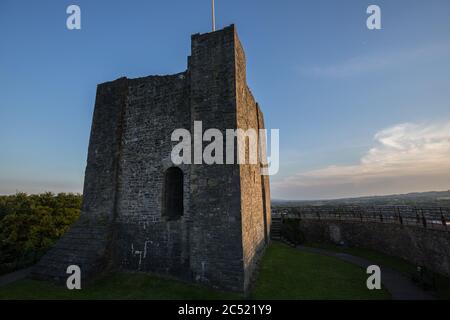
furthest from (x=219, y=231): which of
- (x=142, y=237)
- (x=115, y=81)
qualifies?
(x=115, y=81)

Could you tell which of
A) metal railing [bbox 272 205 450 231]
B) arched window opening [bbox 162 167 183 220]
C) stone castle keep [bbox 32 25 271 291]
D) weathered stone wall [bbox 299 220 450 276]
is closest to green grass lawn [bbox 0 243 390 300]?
stone castle keep [bbox 32 25 271 291]

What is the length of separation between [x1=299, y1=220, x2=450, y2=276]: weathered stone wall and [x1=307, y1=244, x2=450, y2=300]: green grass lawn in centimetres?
36

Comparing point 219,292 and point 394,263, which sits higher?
point 219,292

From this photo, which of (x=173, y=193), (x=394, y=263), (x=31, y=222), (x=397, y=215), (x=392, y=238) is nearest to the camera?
(x=173, y=193)

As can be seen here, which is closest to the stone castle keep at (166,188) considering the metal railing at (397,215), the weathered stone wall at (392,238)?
the weathered stone wall at (392,238)

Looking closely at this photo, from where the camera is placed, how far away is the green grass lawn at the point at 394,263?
823 cm

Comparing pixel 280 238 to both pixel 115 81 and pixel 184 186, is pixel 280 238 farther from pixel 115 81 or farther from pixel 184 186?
pixel 115 81

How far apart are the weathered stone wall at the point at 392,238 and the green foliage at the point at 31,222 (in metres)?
20.1

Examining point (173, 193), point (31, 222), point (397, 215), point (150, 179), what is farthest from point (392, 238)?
point (31, 222)

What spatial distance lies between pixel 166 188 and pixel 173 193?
1.30 ft

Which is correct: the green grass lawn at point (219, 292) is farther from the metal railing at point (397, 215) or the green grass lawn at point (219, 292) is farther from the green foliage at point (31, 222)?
the green foliage at point (31, 222)

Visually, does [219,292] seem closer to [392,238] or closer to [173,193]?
[173,193]

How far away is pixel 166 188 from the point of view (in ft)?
32.0

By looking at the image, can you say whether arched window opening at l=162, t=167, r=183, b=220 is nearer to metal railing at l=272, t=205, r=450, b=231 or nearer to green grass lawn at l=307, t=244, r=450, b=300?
green grass lawn at l=307, t=244, r=450, b=300
